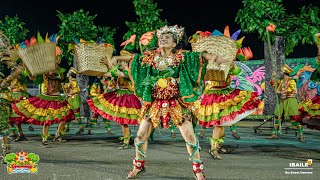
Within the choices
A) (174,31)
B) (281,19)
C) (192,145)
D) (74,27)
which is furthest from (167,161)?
(74,27)

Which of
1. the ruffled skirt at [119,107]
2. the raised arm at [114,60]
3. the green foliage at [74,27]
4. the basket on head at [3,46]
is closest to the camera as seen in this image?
the raised arm at [114,60]

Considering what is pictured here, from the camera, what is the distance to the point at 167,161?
661 cm

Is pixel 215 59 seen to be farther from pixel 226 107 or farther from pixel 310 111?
pixel 310 111

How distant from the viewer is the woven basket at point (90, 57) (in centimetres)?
765

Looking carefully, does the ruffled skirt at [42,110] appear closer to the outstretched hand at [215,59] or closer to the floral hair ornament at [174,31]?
the floral hair ornament at [174,31]

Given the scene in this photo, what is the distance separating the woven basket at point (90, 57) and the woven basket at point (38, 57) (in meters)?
0.66

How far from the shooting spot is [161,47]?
5.29m

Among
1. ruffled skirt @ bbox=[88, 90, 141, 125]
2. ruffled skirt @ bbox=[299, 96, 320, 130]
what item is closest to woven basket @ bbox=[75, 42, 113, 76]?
ruffled skirt @ bbox=[88, 90, 141, 125]

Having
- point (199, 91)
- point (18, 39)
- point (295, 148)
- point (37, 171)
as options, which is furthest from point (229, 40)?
point (18, 39)

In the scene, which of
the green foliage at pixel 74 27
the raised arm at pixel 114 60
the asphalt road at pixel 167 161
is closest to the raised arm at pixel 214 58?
the raised arm at pixel 114 60

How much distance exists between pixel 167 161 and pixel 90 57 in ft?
9.52

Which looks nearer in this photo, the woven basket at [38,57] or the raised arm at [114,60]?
the raised arm at [114,60]

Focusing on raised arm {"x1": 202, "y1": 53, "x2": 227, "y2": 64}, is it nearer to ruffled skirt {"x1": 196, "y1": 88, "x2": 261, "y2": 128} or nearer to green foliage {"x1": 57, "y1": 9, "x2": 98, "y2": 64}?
ruffled skirt {"x1": 196, "y1": 88, "x2": 261, "y2": 128}

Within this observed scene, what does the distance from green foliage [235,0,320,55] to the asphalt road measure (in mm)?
9271
